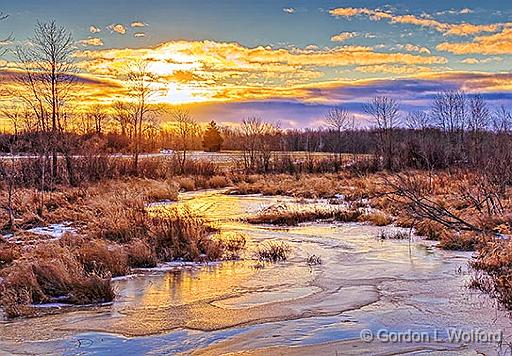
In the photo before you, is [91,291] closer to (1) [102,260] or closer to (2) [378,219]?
(1) [102,260]

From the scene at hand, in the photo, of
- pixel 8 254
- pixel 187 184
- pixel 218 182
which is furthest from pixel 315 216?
pixel 218 182

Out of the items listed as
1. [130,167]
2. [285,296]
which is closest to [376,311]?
[285,296]

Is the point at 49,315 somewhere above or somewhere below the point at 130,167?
below

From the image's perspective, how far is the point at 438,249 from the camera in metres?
15.0

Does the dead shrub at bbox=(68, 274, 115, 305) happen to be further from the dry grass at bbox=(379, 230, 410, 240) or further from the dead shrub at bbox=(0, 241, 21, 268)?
the dry grass at bbox=(379, 230, 410, 240)

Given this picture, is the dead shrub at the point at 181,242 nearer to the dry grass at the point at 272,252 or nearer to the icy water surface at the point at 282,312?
the icy water surface at the point at 282,312

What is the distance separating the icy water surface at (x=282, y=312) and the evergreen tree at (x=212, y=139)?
65451mm

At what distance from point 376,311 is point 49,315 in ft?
16.7

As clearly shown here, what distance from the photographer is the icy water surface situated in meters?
7.65

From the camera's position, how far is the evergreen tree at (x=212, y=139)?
7906 centimetres

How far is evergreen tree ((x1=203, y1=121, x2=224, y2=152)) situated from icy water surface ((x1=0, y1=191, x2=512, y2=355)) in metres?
65.5

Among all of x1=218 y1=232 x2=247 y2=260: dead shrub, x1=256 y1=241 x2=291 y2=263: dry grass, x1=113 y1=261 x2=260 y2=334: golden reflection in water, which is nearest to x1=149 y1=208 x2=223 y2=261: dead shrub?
x1=218 y1=232 x2=247 y2=260: dead shrub

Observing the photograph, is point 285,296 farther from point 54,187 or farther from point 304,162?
point 304,162

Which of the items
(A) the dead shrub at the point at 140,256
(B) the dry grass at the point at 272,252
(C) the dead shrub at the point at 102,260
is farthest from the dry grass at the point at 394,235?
(C) the dead shrub at the point at 102,260
